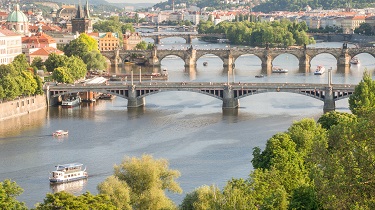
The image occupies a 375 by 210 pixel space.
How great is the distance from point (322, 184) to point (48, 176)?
46.7 ft

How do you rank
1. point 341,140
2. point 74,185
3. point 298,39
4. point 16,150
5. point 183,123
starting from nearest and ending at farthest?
point 341,140
point 74,185
point 16,150
point 183,123
point 298,39

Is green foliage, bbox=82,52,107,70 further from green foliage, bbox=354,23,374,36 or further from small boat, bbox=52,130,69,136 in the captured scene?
green foliage, bbox=354,23,374,36

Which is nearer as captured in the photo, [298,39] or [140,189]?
[140,189]

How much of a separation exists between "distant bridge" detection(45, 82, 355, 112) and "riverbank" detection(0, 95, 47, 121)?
1074mm

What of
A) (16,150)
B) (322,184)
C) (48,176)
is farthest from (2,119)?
(322,184)

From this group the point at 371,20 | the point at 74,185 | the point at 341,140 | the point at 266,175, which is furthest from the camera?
the point at 371,20

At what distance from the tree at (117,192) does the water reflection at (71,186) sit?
525 cm

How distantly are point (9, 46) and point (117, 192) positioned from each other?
115 ft

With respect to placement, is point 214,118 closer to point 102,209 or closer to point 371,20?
point 102,209

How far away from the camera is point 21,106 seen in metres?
38.8

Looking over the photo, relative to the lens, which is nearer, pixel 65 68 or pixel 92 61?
pixel 65 68

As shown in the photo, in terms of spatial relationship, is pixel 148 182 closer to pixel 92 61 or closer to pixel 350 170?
pixel 350 170

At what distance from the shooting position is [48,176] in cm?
2653

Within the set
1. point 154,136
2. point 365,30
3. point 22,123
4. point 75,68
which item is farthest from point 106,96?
point 365,30
